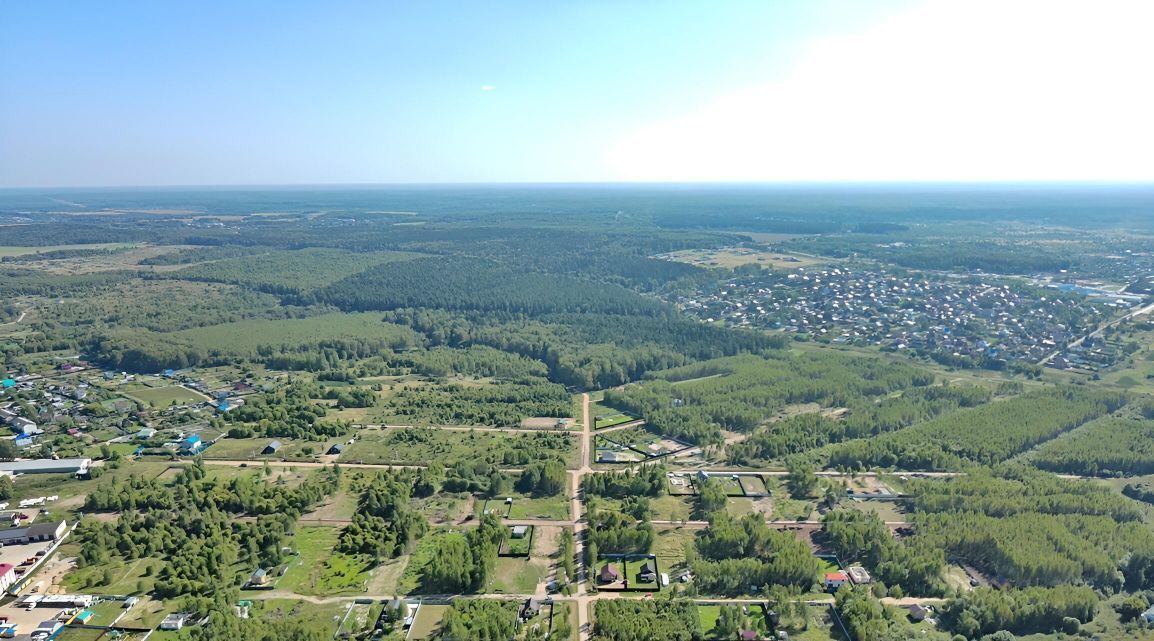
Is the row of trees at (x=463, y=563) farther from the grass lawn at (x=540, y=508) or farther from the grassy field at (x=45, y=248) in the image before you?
the grassy field at (x=45, y=248)

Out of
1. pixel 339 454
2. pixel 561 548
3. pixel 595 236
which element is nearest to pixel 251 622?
pixel 561 548

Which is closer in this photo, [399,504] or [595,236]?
[399,504]

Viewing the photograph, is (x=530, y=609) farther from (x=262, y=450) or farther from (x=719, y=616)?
(x=262, y=450)

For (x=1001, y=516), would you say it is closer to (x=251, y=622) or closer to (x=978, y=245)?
(x=251, y=622)

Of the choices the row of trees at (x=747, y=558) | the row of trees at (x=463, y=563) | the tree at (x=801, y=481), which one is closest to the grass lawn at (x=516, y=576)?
the row of trees at (x=463, y=563)

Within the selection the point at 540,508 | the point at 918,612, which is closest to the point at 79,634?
the point at 540,508

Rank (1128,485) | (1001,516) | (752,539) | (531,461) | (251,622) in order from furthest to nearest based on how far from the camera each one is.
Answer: (531,461), (1128,485), (1001,516), (752,539), (251,622)

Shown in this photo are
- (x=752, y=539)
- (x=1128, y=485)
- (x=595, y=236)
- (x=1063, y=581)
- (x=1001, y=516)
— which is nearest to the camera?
(x=1063, y=581)
